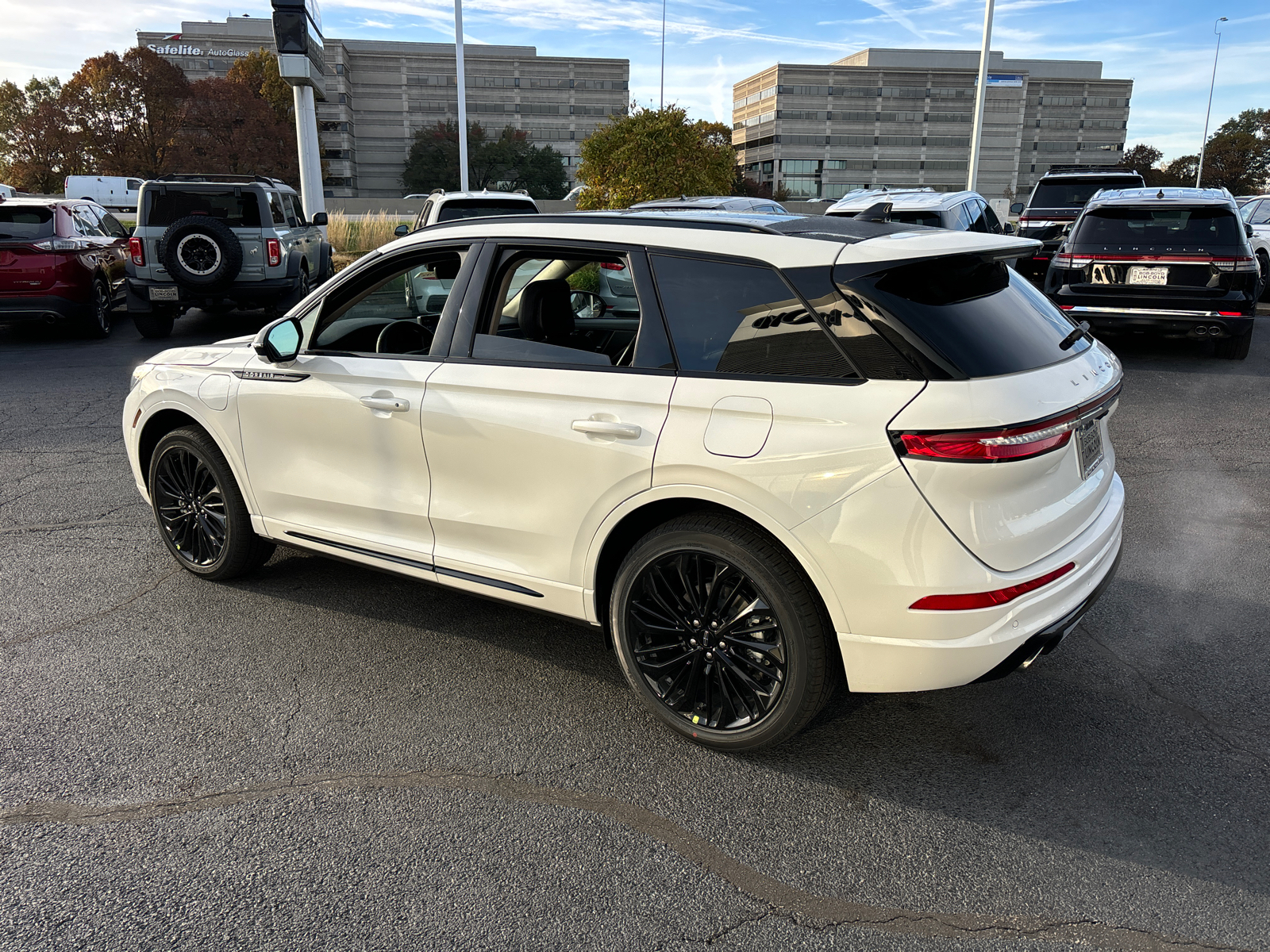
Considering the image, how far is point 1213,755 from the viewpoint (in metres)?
3.16

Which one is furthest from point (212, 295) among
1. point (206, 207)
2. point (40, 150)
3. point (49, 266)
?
point (40, 150)

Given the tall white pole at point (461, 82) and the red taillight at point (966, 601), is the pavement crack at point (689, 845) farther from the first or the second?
the tall white pole at point (461, 82)

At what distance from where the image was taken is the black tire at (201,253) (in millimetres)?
11586

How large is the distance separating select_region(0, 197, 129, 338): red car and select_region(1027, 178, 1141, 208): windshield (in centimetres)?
1531

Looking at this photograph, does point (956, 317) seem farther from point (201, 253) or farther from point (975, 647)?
point (201, 253)

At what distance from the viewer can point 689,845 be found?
2.75 metres

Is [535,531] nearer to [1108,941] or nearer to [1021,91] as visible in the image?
[1108,941]

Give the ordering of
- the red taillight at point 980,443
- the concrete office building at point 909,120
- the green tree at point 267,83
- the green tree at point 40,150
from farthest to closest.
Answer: the concrete office building at point 909,120 → the green tree at point 267,83 → the green tree at point 40,150 → the red taillight at point 980,443

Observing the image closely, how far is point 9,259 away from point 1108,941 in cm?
1367

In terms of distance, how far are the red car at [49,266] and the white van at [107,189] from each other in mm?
35653

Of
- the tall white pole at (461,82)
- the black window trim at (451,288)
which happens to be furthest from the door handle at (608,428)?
the tall white pole at (461,82)

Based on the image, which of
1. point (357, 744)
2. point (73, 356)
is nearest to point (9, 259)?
point (73, 356)

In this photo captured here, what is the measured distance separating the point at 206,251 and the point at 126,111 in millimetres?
65572

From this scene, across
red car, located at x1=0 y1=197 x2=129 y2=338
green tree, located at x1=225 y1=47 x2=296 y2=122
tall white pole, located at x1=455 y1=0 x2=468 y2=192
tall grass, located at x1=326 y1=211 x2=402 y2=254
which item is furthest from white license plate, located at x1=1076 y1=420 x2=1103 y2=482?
green tree, located at x1=225 y1=47 x2=296 y2=122
